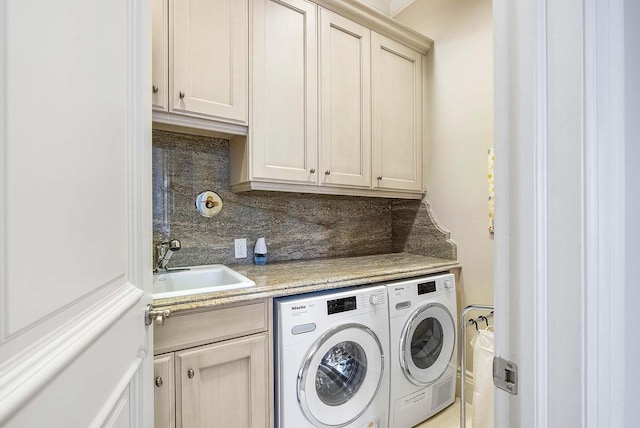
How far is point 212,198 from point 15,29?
1634 millimetres

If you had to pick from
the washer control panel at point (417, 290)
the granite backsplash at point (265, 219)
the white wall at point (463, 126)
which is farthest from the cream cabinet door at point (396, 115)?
the washer control panel at point (417, 290)

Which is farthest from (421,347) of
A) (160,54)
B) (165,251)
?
(160,54)

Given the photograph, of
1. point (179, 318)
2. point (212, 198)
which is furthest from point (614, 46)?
point (212, 198)

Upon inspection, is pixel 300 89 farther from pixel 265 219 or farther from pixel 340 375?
pixel 340 375

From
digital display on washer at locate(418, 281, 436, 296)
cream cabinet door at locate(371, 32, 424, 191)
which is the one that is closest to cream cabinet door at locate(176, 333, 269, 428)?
digital display on washer at locate(418, 281, 436, 296)

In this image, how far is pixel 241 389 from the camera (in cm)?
130

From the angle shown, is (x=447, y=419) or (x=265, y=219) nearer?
(x=447, y=419)

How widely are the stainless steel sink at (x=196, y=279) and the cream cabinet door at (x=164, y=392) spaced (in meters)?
0.39

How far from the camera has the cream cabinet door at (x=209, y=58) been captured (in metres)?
1.46

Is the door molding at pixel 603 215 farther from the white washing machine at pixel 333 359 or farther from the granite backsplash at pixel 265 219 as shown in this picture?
the granite backsplash at pixel 265 219

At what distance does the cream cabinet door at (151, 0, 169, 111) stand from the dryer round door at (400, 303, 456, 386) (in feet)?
5.75

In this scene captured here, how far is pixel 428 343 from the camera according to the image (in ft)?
6.50

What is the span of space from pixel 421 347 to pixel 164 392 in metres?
1.50

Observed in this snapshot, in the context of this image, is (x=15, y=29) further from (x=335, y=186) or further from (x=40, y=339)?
(x=335, y=186)
